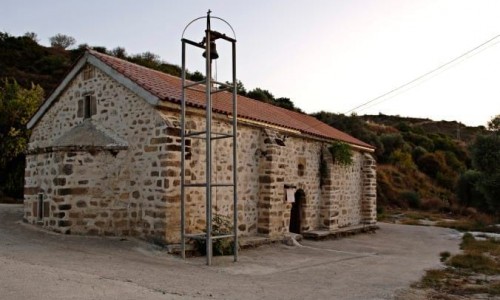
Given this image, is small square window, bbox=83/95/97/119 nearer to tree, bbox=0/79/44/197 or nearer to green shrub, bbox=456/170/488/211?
tree, bbox=0/79/44/197

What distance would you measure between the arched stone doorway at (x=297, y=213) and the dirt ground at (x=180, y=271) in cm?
197

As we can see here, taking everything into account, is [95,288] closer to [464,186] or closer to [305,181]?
[305,181]

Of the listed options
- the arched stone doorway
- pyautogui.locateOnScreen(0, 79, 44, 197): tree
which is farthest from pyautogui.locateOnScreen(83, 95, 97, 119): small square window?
pyautogui.locateOnScreen(0, 79, 44, 197): tree

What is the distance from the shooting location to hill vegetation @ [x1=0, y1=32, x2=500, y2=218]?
19375 millimetres

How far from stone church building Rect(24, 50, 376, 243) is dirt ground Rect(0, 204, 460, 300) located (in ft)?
2.14

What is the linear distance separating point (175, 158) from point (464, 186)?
2247cm

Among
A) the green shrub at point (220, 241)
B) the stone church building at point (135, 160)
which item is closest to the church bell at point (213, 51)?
the stone church building at point (135, 160)

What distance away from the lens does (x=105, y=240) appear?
971cm

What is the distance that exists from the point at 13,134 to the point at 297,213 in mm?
13936

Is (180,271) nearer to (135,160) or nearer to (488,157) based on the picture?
(135,160)

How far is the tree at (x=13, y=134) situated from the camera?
65.4 ft

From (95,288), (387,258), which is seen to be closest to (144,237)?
(95,288)

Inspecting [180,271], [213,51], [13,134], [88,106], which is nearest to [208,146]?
[213,51]

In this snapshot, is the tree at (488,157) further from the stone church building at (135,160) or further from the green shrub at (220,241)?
the green shrub at (220,241)
